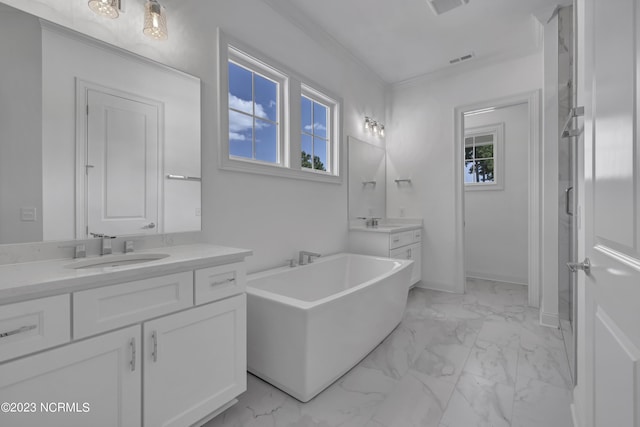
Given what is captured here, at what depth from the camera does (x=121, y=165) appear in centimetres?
156

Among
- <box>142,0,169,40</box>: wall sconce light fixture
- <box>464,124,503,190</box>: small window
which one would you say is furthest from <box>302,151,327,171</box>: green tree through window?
<box>464,124,503,190</box>: small window

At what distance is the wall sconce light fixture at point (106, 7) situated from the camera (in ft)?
4.70

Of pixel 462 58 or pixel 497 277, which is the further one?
pixel 497 277

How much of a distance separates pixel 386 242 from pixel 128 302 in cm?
250

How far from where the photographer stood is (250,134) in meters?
2.37

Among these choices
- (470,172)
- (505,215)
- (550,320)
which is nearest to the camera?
(550,320)

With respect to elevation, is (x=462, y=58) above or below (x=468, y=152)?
above

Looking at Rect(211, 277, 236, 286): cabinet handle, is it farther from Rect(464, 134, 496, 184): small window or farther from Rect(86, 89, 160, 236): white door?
Rect(464, 134, 496, 184): small window

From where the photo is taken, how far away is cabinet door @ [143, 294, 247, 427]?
3.84 ft

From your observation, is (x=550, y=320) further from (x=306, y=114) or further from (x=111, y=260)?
(x=111, y=260)

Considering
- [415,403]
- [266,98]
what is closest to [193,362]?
[415,403]

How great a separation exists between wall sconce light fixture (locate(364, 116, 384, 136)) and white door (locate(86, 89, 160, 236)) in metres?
2.56

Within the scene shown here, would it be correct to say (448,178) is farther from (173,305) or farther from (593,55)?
(173,305)

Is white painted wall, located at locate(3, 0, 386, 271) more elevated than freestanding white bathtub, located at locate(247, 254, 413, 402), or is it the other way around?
white painted wall, located at locate(3, 0, 386, 271)
